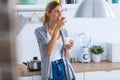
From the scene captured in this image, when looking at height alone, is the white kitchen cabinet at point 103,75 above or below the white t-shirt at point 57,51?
below

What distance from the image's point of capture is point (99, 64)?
8.92 ft

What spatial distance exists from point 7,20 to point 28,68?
228 cm

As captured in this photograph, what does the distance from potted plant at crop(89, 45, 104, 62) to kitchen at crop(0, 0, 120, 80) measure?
0.26 feet

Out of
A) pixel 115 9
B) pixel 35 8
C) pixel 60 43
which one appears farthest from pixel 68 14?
pixel 60 43

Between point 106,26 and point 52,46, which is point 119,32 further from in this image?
point 52,46

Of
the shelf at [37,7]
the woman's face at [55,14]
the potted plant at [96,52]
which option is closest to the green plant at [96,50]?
the potted plant at [96,52]

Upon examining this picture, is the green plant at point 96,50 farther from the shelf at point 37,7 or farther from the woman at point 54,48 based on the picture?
the woman at point 54,48

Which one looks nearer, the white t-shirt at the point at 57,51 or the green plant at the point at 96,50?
the white t-shirt at the point at 57,51

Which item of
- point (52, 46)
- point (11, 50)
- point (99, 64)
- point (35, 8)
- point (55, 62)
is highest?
point (35, 8)

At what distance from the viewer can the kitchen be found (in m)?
2.50

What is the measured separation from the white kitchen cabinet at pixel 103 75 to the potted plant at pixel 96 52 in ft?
1.02

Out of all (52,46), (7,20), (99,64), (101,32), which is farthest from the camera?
(101,32)

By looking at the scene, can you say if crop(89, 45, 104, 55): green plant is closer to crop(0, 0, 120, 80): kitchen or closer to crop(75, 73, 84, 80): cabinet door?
crop(0, 0, 120, 80): kitchen

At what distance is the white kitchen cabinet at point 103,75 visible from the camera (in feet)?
8.21
